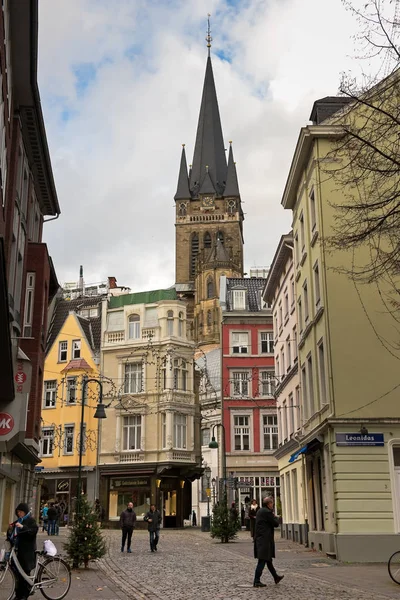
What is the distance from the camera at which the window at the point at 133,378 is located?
172ft

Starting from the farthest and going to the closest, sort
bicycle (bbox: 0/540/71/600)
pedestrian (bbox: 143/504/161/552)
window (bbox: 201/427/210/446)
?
window (bbox: 201/427/210/446), pedestrian (bbox: 143/504/161/552), bicycle (bbox: 0/540/71/600)

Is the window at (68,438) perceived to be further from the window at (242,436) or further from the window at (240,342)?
the window at (240,342)

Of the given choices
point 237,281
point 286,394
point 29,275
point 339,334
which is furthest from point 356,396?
point 237,281

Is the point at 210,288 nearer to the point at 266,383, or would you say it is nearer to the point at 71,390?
the point at 266,383

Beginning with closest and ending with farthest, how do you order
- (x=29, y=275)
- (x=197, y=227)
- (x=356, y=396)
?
1. (x=356, y=396)
2. (x=29, y=275)
3. (x=197, y=227)

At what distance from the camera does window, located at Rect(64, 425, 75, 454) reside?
5166 centimetres

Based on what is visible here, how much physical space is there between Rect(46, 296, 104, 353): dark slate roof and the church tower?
223ft

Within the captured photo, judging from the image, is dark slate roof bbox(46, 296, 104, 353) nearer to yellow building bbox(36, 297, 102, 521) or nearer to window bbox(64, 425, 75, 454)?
yellow building bbox(36, 297, 102, 521)

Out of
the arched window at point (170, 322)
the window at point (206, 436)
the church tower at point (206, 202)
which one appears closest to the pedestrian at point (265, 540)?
the arched window at point (170, 322)

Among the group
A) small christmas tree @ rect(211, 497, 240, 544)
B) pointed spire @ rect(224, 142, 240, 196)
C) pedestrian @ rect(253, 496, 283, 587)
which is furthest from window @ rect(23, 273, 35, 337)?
pointed spire @ rect(224, 142, 240, 196)

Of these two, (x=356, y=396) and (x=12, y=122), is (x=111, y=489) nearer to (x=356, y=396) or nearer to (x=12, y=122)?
(x=356, y=396)

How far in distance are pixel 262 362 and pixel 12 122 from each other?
36.3 m

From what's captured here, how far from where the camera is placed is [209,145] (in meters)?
137

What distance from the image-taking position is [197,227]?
13462 centimetres
